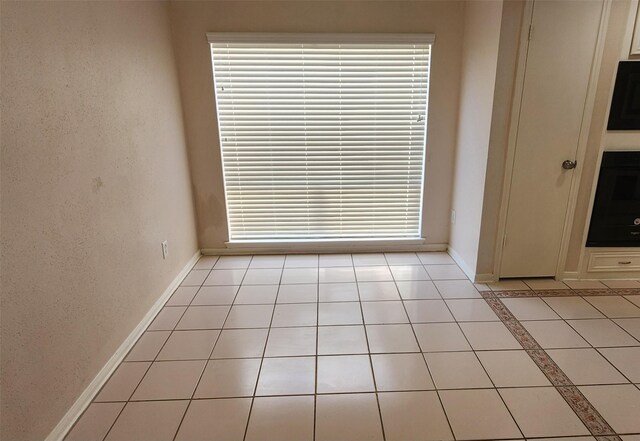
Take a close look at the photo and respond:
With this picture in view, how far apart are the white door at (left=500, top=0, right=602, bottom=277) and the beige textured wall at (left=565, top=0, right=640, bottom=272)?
3.9 inches

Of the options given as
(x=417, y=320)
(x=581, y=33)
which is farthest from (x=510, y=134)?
(x=417, y=320)

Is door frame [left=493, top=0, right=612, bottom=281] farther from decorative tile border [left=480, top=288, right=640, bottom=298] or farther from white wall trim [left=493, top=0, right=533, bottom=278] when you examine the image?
decorative tile border [left=480, top=288, right=640, bottom=298]

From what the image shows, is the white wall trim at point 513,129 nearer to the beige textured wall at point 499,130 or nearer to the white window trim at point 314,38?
the beige textured wall at point 499,130

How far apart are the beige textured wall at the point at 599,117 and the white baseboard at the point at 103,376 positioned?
10.3 ft

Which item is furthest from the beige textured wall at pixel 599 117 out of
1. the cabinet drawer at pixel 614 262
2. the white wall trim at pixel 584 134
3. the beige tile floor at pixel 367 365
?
the beige tile floor at pixel 367 365

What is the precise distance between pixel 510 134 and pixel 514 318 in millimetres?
1269

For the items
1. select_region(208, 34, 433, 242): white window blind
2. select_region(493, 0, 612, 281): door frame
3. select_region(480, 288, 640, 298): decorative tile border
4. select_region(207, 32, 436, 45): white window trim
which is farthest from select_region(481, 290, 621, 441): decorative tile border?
select_region(207, 32, 436, 45): white window trim

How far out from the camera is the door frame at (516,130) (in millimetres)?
2355

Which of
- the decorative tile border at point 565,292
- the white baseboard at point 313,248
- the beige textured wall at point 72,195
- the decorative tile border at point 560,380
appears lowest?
the decorative tile border at point 560,380

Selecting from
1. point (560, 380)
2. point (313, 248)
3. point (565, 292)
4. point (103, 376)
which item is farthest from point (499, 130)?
point (103, 376)

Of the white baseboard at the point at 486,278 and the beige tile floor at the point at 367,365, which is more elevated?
the white baseboard at the point at 486,278

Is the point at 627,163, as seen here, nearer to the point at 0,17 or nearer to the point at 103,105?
the point at 103,105

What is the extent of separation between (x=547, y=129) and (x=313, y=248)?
215 cm

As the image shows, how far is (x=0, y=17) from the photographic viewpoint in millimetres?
1283
